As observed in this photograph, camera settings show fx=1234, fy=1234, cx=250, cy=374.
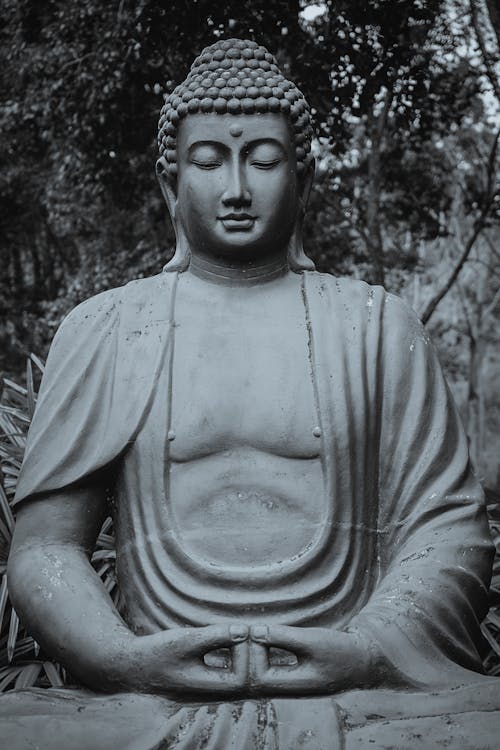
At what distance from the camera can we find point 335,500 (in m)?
4.04

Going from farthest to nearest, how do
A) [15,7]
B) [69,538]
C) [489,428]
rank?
[489,428]
[15,7]
[69,538]

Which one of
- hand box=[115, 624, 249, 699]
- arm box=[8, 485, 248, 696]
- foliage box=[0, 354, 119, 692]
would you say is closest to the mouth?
arm box=[8, 485, 248, 696]

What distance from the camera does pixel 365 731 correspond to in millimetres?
3314

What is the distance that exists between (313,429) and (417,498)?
16.5 inches

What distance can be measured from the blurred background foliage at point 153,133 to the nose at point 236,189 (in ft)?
7.46

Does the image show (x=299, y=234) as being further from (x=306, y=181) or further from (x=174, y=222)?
(x=174, y=222)

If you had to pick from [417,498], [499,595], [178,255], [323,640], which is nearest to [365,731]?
[323,640]

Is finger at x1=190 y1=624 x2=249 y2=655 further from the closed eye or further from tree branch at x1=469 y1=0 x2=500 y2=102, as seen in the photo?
tree branch at x1=469 y1=0 x2=500 y2=102

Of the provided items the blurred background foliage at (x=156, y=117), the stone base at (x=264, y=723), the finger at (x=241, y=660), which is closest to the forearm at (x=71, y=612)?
the stone base at (x=264, y=723)

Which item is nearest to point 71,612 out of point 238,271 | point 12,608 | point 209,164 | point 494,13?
point 238,271

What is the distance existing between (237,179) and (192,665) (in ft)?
5.63

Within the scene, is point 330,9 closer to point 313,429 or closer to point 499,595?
point 499,595

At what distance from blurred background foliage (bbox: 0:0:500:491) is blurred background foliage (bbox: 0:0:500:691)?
2cm

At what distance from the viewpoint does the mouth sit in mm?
4375
